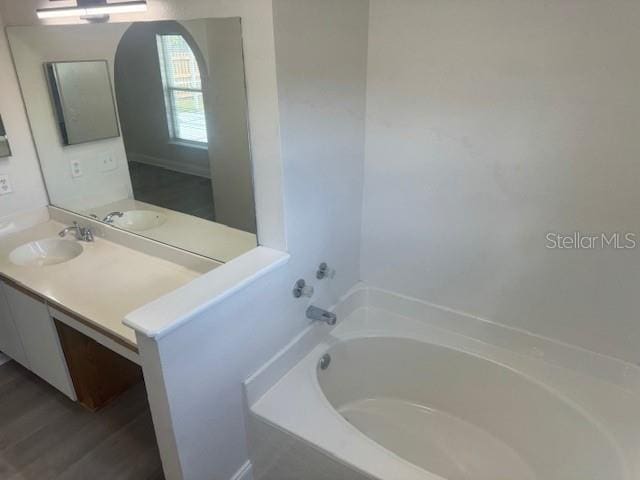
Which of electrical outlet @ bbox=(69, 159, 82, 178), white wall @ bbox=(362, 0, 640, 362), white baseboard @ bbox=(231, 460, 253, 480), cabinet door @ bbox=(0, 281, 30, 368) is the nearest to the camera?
white wall @ bbox=(362, 0, 640, 362)

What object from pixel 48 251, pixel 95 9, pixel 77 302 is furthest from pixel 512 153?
pixel 48 251

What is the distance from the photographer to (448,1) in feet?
5.32

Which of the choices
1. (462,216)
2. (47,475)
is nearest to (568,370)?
(462,216)

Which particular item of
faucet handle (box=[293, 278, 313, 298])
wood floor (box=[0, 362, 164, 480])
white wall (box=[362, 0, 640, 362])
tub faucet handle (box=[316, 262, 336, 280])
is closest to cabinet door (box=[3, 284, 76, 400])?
wood floor (box=[0, 362, 164, 480])

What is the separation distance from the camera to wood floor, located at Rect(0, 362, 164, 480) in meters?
1.86

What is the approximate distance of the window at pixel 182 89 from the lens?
1.68 metres

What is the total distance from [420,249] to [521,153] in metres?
0.62

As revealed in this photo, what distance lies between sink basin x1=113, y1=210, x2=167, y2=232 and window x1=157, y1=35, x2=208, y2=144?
0.46 m

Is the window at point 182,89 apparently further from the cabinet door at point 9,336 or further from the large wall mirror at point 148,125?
the cabinet door at point 9,336

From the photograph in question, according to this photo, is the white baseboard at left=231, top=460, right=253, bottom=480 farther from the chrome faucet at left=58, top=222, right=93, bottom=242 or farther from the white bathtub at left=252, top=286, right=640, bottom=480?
the chrome faucet at left=58, top=222, right=93, bottom=242

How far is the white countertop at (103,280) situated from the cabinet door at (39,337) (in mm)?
91

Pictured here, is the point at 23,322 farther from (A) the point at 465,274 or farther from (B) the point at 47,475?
(A) the point at 465,274

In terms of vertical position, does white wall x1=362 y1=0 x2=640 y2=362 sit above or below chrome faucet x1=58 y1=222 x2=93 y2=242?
above

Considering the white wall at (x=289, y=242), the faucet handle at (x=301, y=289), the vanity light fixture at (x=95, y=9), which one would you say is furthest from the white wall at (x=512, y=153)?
the vanity light fixture at (x=95, y=9)
